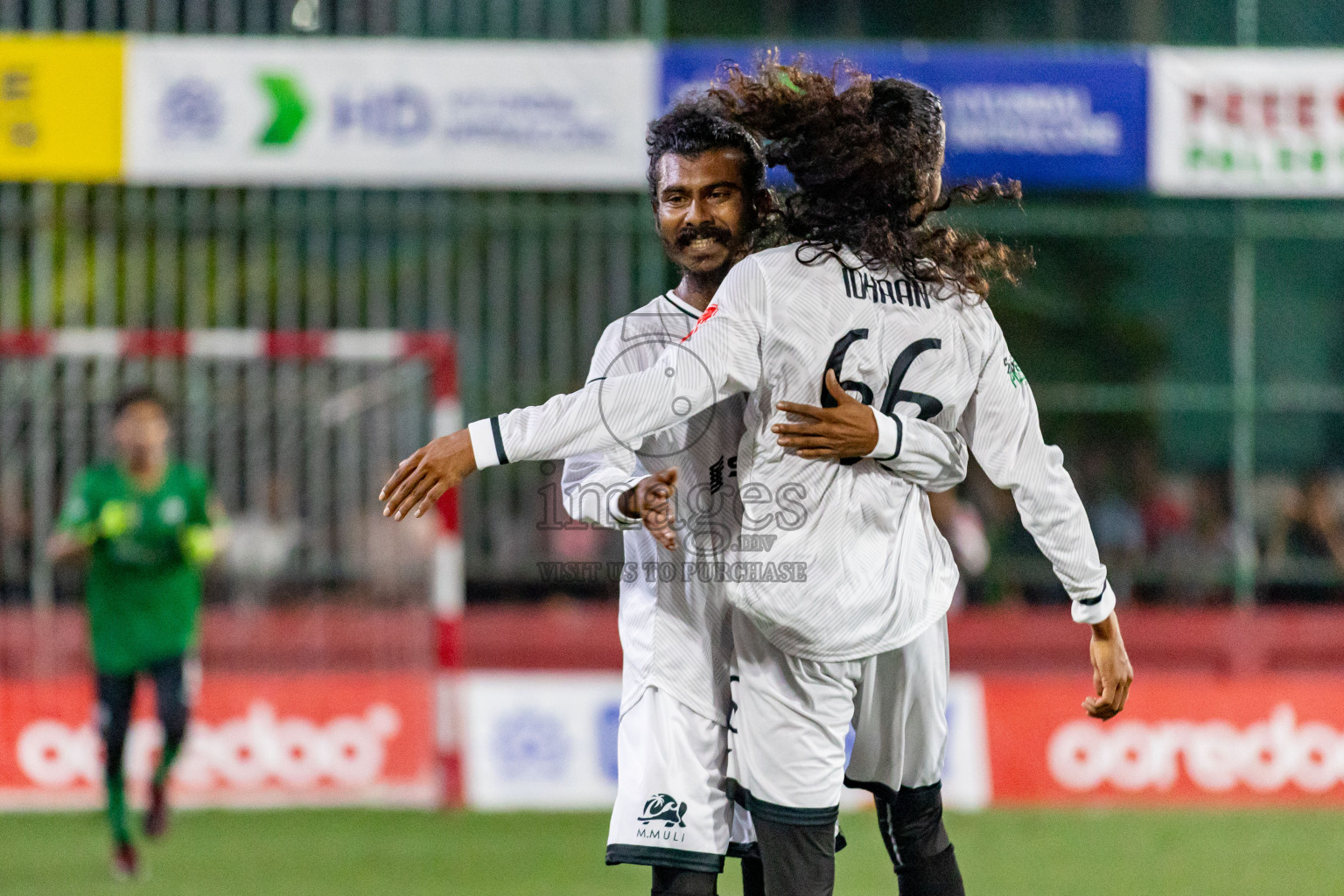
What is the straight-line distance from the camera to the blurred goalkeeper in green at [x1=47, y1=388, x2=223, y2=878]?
782 centimetres

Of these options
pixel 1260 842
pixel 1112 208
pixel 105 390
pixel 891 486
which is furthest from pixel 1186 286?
pixel 891 486

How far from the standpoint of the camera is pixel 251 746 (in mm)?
9375

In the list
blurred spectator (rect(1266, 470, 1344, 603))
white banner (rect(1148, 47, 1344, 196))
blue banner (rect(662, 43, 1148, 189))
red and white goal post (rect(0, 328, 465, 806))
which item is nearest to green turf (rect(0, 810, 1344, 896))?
red and white goal post (rect(0, 328, 465, 806))

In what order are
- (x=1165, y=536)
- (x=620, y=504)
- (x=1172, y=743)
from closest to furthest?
1. (x=620, y=504)
2. (x=1172, y=743)
3. (x=1165, y=536)

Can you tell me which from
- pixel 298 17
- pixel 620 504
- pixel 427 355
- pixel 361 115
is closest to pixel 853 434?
pixel 620 504

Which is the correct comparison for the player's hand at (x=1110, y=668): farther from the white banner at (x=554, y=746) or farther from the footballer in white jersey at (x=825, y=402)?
the white banner at (x=554, y=746)

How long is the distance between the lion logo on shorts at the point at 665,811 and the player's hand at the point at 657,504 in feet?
2.05

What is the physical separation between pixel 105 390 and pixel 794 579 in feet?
24.2

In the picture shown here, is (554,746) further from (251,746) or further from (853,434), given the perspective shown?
(853,434)

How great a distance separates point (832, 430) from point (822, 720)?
0.67m

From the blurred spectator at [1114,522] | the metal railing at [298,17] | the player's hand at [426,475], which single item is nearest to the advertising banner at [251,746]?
the metal railing at [298,17]

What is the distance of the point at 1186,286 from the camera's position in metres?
12.4

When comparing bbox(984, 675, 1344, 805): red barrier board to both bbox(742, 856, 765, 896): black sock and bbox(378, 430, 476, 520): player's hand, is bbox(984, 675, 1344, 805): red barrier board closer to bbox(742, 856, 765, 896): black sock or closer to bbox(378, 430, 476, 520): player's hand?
bbox(742, 856, 765, 896): black sock

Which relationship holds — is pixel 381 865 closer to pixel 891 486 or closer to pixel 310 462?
pixel 310 462
